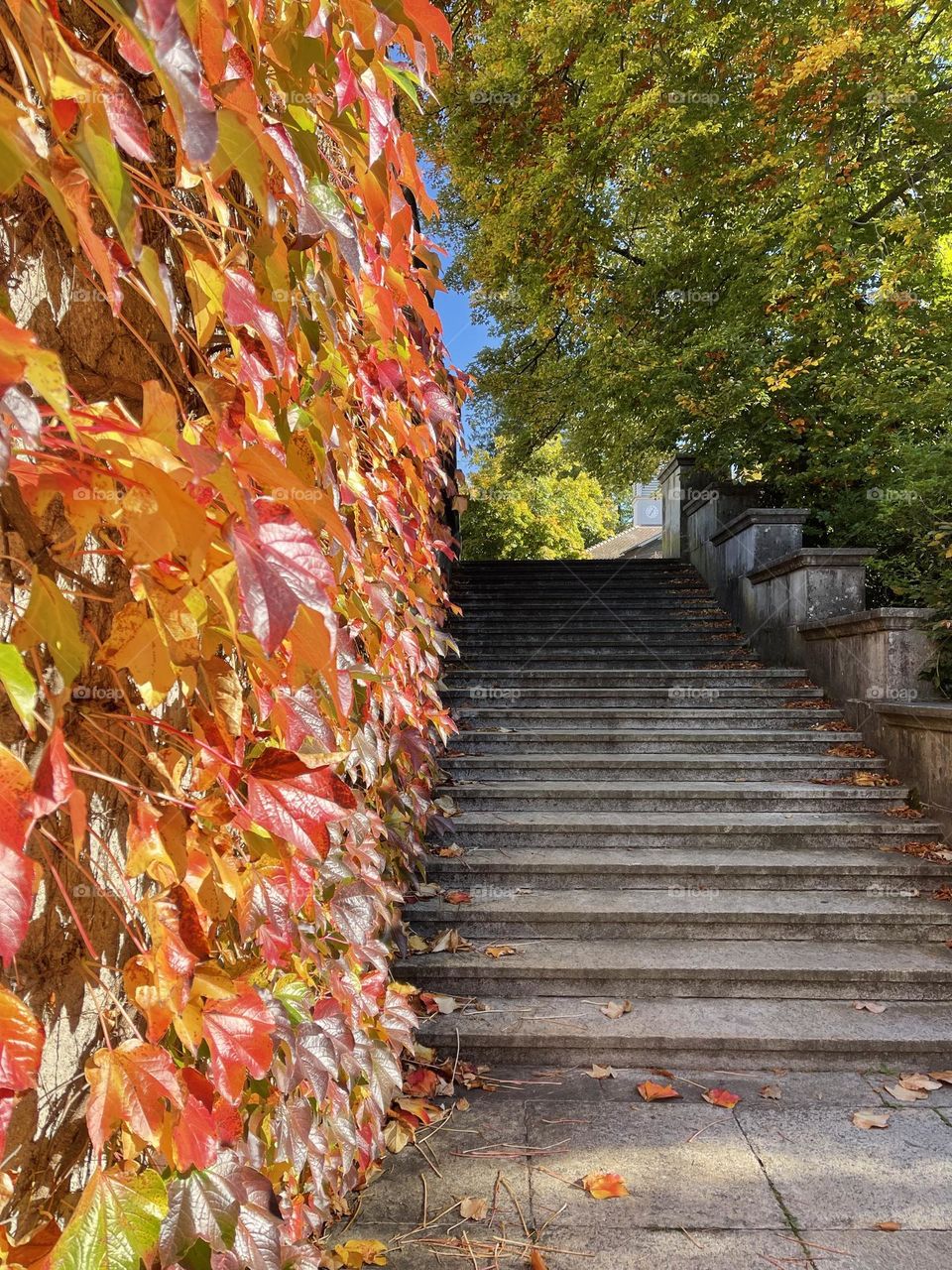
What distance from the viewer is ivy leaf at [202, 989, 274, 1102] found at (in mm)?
1097

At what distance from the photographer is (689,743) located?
6.41 metres

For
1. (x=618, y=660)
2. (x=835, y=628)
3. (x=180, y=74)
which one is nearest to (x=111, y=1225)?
(x=180, y=74)

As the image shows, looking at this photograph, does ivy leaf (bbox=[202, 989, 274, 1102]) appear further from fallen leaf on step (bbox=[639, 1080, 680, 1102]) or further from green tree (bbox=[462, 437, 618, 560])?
green tree (bbox=[462, 437, 618, 560])

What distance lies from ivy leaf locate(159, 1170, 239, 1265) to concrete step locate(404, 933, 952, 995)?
3.01 meters

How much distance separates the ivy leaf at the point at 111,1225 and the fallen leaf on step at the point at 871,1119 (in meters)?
3.09

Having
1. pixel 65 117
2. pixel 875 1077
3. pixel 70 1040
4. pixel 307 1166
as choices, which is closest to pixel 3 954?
pixel 70 1040

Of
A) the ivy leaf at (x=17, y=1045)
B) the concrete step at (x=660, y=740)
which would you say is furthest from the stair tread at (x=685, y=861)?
the ivy leaf at (x=17, y=1045)

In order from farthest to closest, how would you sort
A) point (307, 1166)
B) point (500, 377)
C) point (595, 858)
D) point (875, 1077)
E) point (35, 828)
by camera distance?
point (500, 377), point (595, 858), point (875, 1077), point (307, 1166), point (35, 828)

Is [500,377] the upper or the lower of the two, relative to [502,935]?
upper

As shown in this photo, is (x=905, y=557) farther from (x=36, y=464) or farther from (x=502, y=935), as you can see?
(x=36, y=464)

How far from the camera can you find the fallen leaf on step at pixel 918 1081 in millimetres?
3412

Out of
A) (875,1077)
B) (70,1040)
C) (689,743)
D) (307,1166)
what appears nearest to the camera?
(70,1040)

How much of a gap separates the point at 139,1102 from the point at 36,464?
0.73 metres

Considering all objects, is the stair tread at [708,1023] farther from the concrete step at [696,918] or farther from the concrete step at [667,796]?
the concrete step at [667,796]
